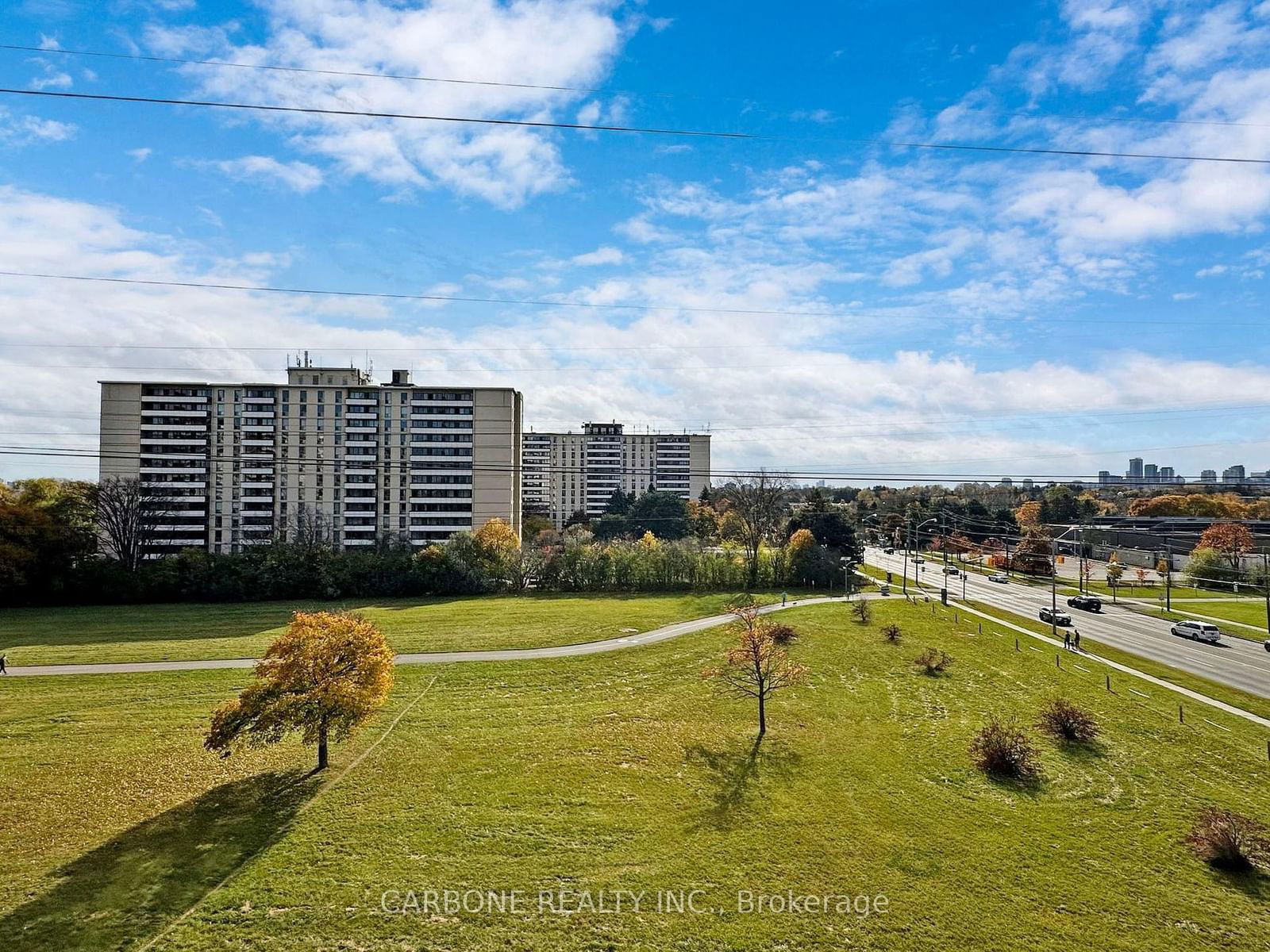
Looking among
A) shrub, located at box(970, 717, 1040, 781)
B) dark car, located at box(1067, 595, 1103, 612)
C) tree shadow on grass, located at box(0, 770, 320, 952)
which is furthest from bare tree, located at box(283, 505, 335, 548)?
dark car, located at box(1067, 595, 1103, 612)

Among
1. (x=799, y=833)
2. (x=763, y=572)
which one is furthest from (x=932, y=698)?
(x=763, y=572)

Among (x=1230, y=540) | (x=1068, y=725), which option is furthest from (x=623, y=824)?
(x=1230, y=540)

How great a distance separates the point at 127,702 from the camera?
21891 mm

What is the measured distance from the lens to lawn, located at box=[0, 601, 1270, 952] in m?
10.6

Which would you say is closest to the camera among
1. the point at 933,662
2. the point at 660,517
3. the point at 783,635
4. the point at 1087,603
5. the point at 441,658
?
the point at 933,662

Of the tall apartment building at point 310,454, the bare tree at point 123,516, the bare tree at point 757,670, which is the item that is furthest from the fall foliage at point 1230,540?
the bare tree at point 123,516

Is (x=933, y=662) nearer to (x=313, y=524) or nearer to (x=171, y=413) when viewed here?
(x=313, y=524)

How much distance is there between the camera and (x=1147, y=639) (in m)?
34.2

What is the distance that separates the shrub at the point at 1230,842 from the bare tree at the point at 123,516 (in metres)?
66.5

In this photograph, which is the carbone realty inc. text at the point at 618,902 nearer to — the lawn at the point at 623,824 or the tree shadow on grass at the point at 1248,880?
the lawn at the point at 623,824

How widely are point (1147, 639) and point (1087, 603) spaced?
9.46 m

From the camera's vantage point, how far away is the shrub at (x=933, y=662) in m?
26.6

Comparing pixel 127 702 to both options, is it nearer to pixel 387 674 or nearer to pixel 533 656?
pixel 387 674

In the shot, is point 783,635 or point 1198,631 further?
point 1198,631
